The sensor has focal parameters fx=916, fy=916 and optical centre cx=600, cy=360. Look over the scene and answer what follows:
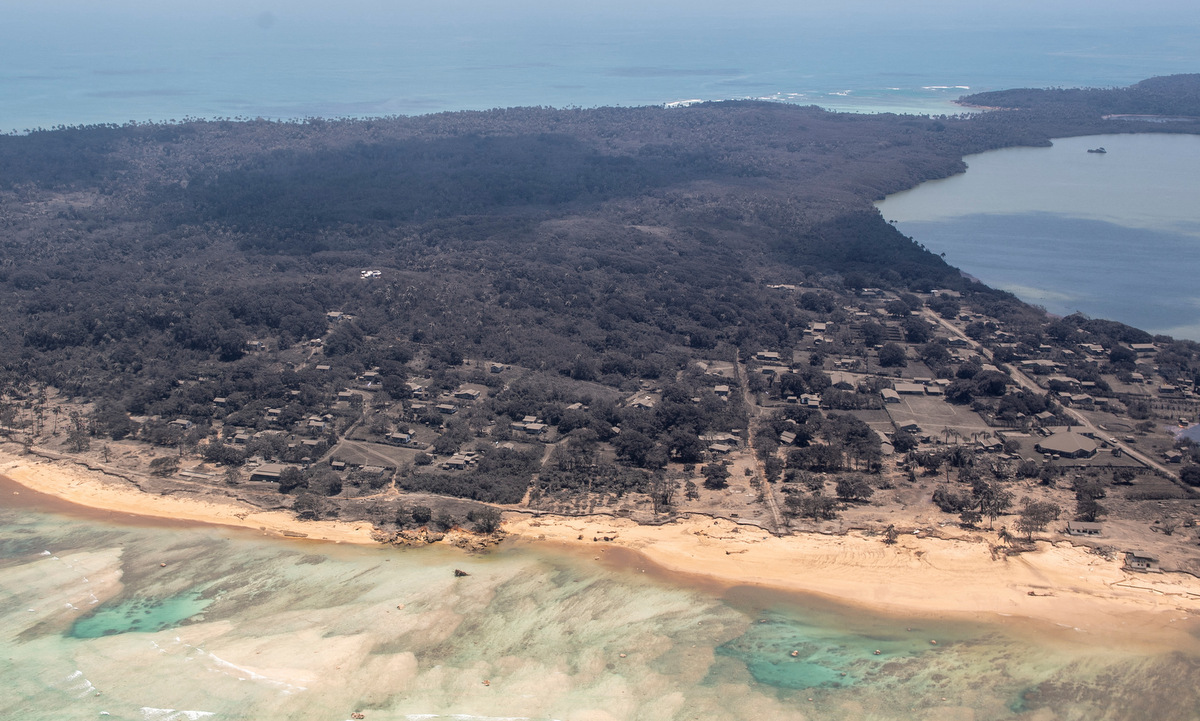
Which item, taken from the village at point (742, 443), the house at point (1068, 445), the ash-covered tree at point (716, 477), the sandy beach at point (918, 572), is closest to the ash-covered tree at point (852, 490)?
the village at point (742, 443)

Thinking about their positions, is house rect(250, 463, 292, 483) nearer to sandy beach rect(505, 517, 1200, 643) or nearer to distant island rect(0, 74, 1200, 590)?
distant island rect(0, 74, 1200, 590)

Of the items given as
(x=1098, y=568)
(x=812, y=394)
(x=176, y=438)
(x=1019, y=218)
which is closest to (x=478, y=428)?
(x=176, y=438)

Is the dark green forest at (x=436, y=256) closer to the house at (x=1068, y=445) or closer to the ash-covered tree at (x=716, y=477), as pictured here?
the ash-covered tree at (x=716, y=477)

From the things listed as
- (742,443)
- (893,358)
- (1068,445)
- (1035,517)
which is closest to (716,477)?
(742,443)

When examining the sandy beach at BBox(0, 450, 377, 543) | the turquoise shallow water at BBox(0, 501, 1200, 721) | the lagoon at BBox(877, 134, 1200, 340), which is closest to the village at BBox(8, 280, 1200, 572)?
the sandy beach at BBox(0, 450, 377, 543)

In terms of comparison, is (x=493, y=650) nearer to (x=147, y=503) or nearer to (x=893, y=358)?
(x=147, y=503)

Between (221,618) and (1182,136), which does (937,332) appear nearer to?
(221,618)
